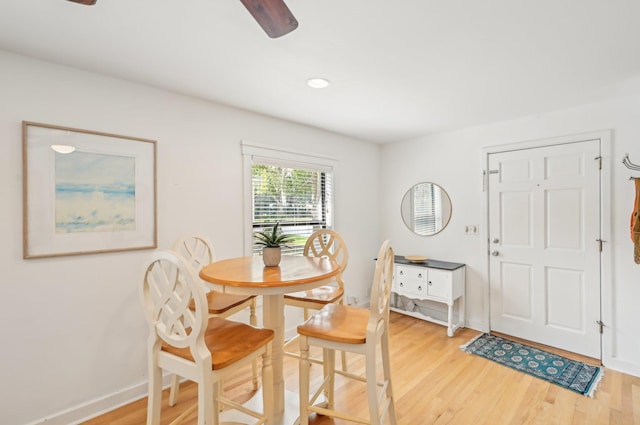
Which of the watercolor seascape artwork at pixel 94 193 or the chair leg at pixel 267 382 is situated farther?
the watercolor seascape artwork at pixel 94 193

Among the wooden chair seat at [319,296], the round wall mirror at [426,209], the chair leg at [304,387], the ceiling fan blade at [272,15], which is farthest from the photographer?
the round wall mirror at [426,209]

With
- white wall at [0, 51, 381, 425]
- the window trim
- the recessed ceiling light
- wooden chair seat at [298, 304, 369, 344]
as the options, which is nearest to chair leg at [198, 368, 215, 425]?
wooden chair seat at [298, 304, 369, 344]

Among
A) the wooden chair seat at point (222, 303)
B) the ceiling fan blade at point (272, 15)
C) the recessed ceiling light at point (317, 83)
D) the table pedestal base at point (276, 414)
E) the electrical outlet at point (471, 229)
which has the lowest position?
the table pedestal base at point (276, 414)

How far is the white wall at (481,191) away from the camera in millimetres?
2541

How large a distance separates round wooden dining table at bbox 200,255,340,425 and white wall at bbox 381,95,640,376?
86.4 inches

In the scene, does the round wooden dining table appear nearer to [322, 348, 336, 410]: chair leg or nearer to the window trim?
[322, 348, 336, 410]: chair leg

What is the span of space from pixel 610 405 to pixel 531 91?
237 cm

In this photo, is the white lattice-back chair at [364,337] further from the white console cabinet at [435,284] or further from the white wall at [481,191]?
the white wall at [481,191]

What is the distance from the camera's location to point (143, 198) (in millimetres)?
2258

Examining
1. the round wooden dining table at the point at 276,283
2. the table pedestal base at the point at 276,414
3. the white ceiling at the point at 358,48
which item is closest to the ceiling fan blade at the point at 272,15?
the white ceiling at the point at 358,48

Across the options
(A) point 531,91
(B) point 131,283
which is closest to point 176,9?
(B) point 131,283

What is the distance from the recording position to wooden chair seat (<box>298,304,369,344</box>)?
5.11 feet

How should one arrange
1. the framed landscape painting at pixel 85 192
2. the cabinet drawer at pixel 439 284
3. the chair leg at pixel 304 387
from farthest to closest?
the cabinet drawer at pixel 439 284 → the framed landscape painting at pixel 85 192 → the chair leg at pixel 304 387

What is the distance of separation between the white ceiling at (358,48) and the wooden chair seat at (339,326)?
1.60 meters
